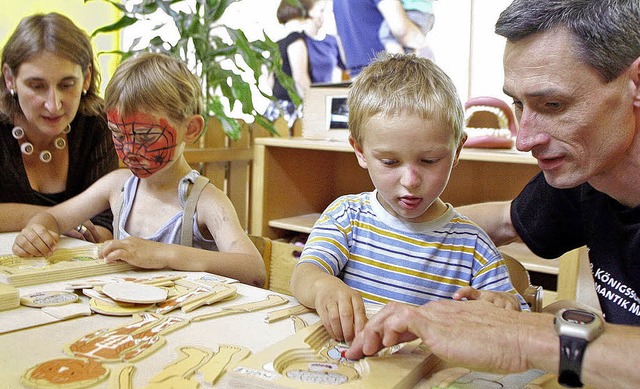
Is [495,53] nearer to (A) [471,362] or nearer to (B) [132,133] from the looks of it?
(B) [132,133]

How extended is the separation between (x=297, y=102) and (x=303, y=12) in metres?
0.86

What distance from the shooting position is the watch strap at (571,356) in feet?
2.37

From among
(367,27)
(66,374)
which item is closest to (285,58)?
(367,27)

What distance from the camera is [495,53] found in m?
3.03

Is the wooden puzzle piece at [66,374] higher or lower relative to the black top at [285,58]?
lower

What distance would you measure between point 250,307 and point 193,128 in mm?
686

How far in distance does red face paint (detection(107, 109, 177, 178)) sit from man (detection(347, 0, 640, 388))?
0.81m

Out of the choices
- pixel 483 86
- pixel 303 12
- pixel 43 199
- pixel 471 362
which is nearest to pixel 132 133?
pixel 43 199

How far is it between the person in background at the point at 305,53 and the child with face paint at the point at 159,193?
79.5 inches

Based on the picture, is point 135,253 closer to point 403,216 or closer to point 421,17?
point 403,216

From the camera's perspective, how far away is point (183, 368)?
0.77 m

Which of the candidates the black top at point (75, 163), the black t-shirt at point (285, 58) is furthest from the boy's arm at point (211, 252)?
the black t-shirt at point (285, 58)

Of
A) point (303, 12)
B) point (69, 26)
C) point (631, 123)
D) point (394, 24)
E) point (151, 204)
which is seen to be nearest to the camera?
point (631, 123)

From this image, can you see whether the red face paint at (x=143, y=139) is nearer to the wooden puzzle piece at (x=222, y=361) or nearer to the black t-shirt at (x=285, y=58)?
the wooden puzzle piece at (x=222, y=361)
